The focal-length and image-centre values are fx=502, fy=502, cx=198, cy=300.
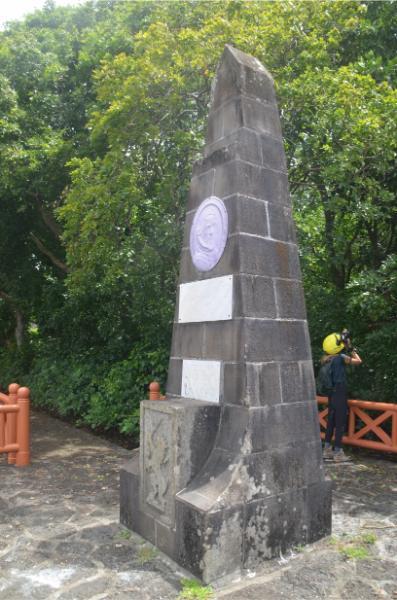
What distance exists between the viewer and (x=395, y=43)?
923 cm

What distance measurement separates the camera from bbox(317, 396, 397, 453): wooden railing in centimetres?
732

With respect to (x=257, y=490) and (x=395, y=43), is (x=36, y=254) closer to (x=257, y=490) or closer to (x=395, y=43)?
(x=395, y=43)

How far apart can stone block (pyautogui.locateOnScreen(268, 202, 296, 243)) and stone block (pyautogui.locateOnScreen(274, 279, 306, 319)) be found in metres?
0.41

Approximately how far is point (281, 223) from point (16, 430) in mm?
4968

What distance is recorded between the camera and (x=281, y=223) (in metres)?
4.52

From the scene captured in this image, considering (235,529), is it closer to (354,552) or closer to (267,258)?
(354,552)

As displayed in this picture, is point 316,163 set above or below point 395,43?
below

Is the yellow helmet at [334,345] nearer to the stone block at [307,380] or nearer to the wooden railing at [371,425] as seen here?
the wooden railing at [371,425]

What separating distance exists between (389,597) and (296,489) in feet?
3.23

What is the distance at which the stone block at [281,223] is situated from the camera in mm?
4438

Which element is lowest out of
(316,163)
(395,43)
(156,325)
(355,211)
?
(156,325)

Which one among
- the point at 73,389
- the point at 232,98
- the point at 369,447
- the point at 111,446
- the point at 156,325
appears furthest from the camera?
the point at 73,389

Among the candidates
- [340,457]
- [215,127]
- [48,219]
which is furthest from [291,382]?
[48,219]

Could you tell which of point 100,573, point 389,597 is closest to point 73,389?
point 100,573
